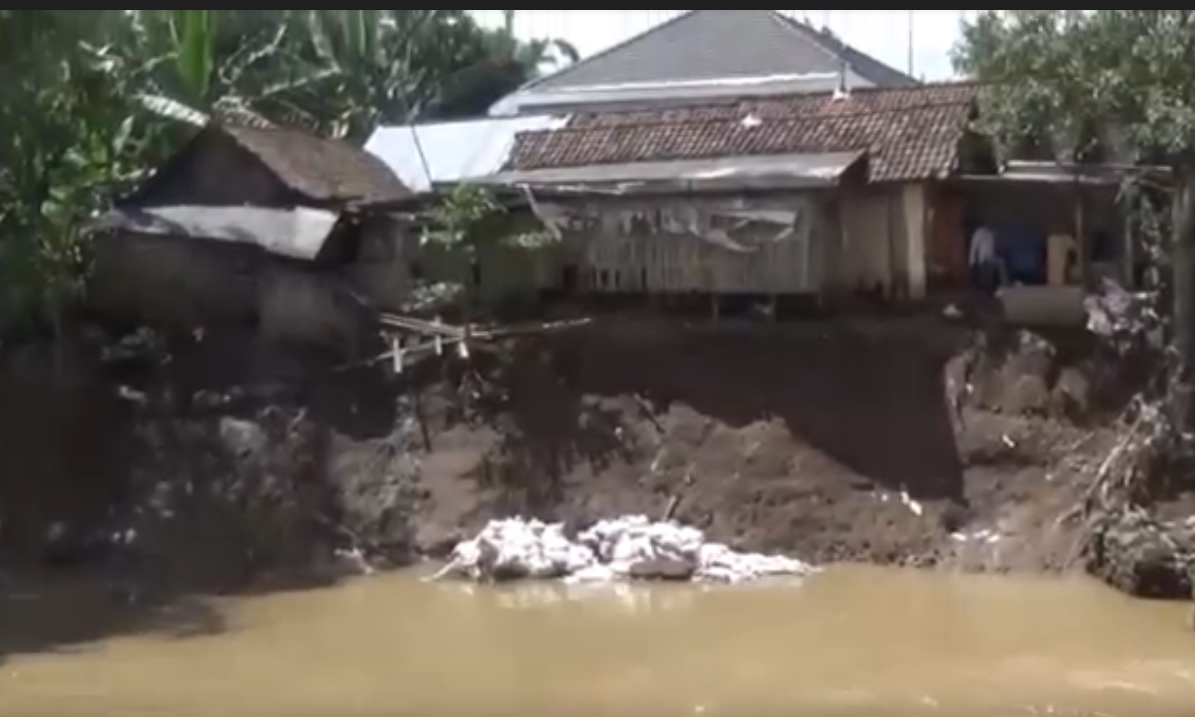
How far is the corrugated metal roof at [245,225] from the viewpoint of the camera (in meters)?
15.6

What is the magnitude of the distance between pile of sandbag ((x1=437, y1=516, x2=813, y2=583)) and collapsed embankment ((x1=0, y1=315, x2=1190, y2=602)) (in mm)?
413

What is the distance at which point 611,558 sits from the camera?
1324 centimetres

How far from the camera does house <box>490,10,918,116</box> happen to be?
1953 cm

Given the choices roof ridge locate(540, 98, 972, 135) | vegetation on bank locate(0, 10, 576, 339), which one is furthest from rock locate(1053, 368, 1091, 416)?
vegetation on bank locate(0, 10, 576, 339)

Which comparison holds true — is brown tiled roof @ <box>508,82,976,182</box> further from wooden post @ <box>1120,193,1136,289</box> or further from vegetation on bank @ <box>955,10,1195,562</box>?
wooden post @ <box>1120,193,1136,289</box>

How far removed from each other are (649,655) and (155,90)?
32.7 ft

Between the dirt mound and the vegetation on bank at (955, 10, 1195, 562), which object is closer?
the vegetation on bank at (955, 10, 1195, 562)

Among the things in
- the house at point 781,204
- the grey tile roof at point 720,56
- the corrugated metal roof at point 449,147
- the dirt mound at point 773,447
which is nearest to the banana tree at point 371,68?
the corrugated metal roof at point 449,147

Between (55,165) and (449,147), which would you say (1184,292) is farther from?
(55,165)

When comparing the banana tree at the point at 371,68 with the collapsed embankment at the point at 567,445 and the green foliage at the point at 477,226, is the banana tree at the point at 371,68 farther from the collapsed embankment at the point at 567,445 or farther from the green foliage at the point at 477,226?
the collapsed embankment at the point at 567,445

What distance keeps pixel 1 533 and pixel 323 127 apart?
8.51 m

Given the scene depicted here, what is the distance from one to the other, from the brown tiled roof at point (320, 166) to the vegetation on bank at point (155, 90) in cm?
74

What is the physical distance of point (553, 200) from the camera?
15648 mm

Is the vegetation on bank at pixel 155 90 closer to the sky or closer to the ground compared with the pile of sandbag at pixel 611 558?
closer to the sky
